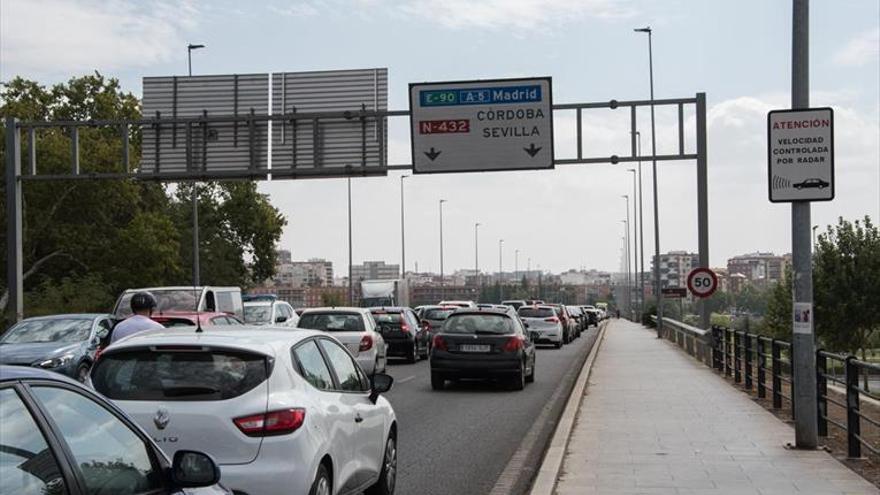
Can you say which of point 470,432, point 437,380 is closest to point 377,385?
point 470,432

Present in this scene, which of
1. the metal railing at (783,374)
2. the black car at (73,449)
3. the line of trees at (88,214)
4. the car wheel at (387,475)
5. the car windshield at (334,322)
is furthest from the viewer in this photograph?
the line of trees at (88,214)

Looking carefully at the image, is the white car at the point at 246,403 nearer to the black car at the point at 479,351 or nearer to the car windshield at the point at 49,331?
the car windshield at the point at 49,331

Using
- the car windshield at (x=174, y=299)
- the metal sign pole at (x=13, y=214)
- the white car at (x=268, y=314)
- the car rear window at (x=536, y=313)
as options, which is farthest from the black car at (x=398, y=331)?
the car rear window at (x=536, y=313)

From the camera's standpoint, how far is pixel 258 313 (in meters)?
29.4

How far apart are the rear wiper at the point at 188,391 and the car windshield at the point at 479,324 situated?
14280mm

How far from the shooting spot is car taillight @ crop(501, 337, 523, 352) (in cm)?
2073

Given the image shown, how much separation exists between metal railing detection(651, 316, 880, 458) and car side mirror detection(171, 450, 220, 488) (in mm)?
7199

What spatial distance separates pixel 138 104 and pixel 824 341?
37.6 meters

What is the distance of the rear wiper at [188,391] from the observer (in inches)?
267

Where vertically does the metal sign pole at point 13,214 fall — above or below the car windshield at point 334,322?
above

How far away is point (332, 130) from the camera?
91.0 ft

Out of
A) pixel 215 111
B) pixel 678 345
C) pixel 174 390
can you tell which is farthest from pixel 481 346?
pixel 678 345

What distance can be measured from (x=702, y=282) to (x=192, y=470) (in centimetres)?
2465

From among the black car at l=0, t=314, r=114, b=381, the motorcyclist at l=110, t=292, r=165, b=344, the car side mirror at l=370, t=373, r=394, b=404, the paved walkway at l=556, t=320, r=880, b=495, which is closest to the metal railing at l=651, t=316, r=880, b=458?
the paved walkway at l=556, t=320, r=880, b=495
